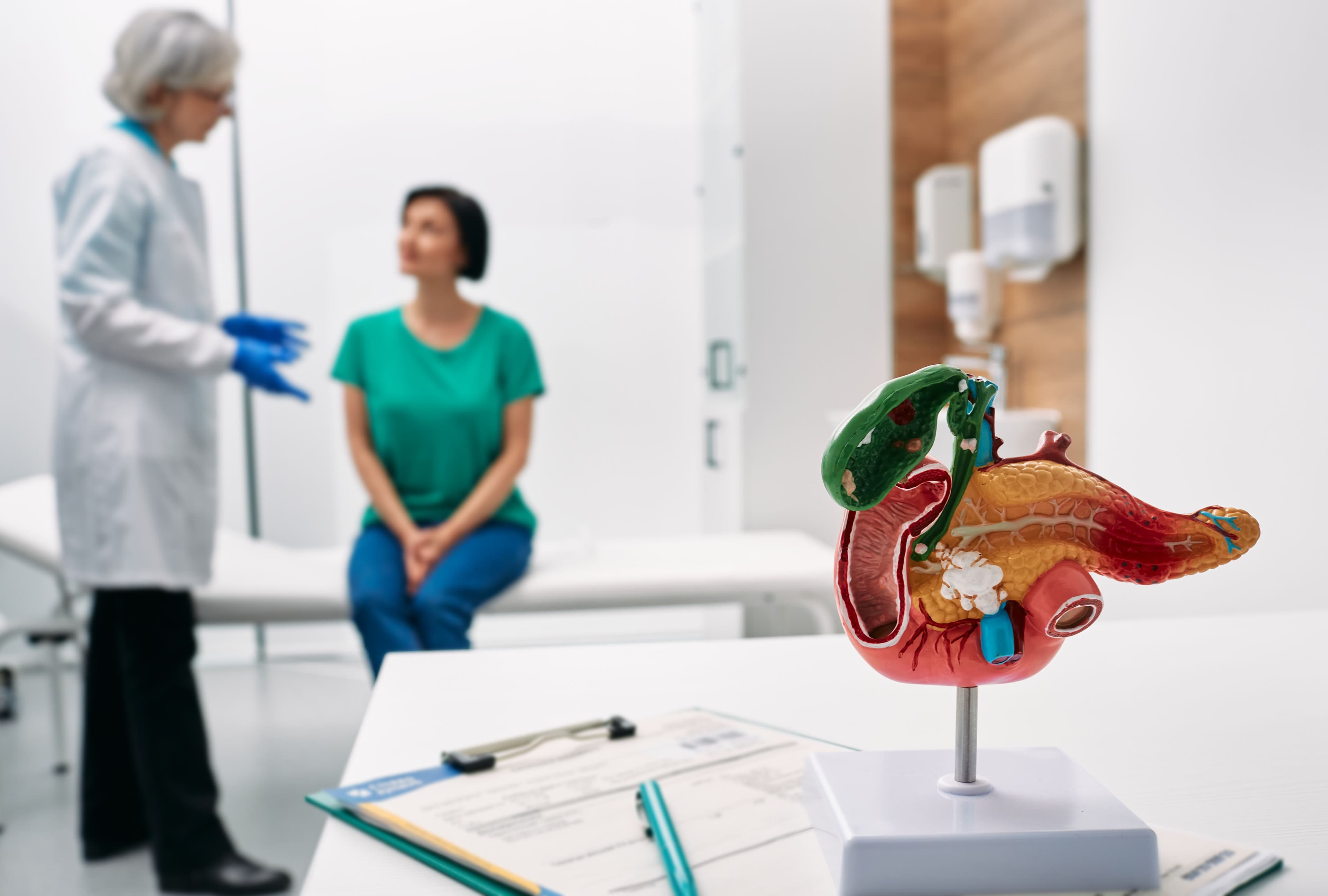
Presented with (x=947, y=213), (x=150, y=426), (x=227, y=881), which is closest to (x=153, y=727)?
(x=227, y=881)

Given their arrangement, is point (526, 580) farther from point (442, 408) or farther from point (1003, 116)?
point (1003, 116)

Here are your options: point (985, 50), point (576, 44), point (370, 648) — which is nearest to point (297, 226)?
point (576, 44)

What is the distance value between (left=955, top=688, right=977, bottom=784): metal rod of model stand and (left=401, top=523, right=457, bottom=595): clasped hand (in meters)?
1.62

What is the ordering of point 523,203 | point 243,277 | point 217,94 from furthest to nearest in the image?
point 523,203 → point 243,277 → point 217,94

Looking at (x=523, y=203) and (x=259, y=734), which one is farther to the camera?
(x=523, y=203)

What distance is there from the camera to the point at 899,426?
503 millimetres

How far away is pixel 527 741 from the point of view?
0.71 metres

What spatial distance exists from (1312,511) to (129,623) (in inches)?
71.2

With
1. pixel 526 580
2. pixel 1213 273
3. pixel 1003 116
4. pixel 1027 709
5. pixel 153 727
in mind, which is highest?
pixel 1003 116

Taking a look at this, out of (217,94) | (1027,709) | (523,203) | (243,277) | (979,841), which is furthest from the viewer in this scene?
(523,203)

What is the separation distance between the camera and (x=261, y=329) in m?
2.18

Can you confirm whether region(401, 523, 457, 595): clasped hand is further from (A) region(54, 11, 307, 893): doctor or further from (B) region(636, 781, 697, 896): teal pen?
(B) region(636, 781, 697, 896): teal pen

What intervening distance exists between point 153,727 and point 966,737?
157 cm

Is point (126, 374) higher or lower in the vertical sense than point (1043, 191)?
lower
